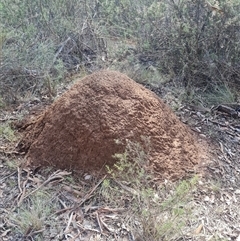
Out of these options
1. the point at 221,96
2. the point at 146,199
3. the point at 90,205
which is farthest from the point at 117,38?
the point at 146,199

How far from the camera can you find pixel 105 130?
247 cm

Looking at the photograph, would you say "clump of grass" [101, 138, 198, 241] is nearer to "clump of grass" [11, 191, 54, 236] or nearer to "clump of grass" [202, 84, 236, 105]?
"clump of grass" [11, 191, 54, 236]

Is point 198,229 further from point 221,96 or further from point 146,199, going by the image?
point 221,96

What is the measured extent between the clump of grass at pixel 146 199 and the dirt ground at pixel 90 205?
1 cm

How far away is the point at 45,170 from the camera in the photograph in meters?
2.51

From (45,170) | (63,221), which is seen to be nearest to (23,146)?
(45,170)

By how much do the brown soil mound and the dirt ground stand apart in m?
0.11

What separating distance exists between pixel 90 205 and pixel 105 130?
19.0 inches

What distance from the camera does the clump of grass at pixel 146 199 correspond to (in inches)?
77.9

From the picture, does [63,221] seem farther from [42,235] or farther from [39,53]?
[39,53]

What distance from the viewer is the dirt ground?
2111 mm

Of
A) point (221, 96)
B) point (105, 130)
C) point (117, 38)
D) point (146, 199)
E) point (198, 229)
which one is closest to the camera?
point (146, 199)

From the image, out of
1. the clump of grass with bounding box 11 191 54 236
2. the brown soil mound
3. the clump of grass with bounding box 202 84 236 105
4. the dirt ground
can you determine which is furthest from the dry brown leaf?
the clump of grass with bounding box 202 84 236 105

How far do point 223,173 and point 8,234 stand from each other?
1.41 m
